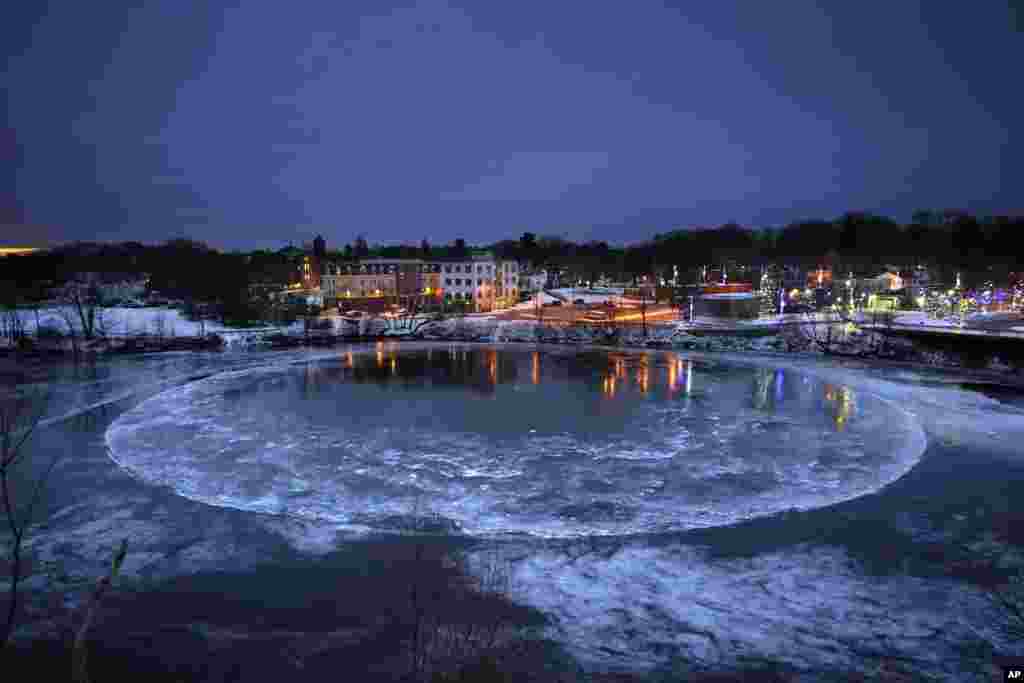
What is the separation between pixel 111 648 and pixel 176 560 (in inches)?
79.3

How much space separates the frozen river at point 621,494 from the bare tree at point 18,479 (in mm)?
433

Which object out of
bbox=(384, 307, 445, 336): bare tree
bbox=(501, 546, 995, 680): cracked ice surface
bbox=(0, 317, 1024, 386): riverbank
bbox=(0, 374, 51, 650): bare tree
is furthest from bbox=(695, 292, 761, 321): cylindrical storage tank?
bbox=(0, 374, 51, 650): bare tree

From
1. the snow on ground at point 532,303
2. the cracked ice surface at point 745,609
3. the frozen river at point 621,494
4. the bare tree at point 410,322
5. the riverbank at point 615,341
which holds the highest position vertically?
the snow on ground at point 532,303

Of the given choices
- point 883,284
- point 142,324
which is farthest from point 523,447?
point 883,284

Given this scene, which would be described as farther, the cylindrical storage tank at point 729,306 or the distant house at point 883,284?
the distant house at point 883,284

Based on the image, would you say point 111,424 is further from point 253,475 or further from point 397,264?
point 397,264

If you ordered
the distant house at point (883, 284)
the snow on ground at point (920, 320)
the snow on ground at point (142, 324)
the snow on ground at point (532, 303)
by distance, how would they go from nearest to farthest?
the snow on ground at point (920, 320) → the snow on ground at point (142, 324) → the distant house at point (883, 284) → the snow on ground at point (532, 303)

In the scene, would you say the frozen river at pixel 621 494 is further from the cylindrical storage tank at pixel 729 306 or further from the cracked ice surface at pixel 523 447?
the cylindrical storage tank at pixel 729 306

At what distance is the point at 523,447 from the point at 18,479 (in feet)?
32.6

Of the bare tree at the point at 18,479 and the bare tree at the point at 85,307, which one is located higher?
the bare tree at the point at 85,307

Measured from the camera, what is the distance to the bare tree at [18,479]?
606 centimetres

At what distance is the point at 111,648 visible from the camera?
6637mm

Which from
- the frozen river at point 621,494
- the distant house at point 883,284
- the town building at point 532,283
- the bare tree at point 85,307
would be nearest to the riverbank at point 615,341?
the bare tree at point 85,307


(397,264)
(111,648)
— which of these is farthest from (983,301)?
(111,648)
